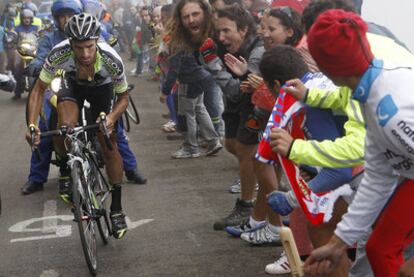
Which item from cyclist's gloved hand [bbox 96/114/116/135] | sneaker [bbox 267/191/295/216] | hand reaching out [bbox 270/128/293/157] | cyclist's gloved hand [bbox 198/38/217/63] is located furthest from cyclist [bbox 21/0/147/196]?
hand reaching out [bbox 270/128/293/157]

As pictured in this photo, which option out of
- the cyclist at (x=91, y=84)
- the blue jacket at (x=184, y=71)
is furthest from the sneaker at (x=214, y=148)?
the cyclist at (x=91, y=84)

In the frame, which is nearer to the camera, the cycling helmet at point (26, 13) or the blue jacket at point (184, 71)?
the blue jacket at point (184, 71)

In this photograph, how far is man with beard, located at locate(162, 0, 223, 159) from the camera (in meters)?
7.34

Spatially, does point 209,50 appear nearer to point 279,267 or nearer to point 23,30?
point 279,267

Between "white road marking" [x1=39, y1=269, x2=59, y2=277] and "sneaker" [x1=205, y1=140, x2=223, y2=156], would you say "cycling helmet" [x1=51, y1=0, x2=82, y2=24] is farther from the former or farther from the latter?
"white road marking" [x1=39, y1=269, x2=59, y2=277]

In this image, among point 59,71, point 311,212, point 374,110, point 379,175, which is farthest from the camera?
point 59,71

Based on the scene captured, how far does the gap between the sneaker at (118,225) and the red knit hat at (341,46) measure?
3261 mm

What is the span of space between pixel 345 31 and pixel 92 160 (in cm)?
332

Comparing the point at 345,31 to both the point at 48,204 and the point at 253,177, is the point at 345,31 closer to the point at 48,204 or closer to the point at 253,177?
the point at 253,177

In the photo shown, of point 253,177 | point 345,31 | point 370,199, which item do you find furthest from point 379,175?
point 253,177

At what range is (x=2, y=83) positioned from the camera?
6.09 m

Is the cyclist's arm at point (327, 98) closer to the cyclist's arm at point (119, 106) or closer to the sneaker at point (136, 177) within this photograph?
the cyclist's arm at point (119, 106)

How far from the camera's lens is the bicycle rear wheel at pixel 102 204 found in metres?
5.91

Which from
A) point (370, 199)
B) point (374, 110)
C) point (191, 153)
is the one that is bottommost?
point (191, 153)
